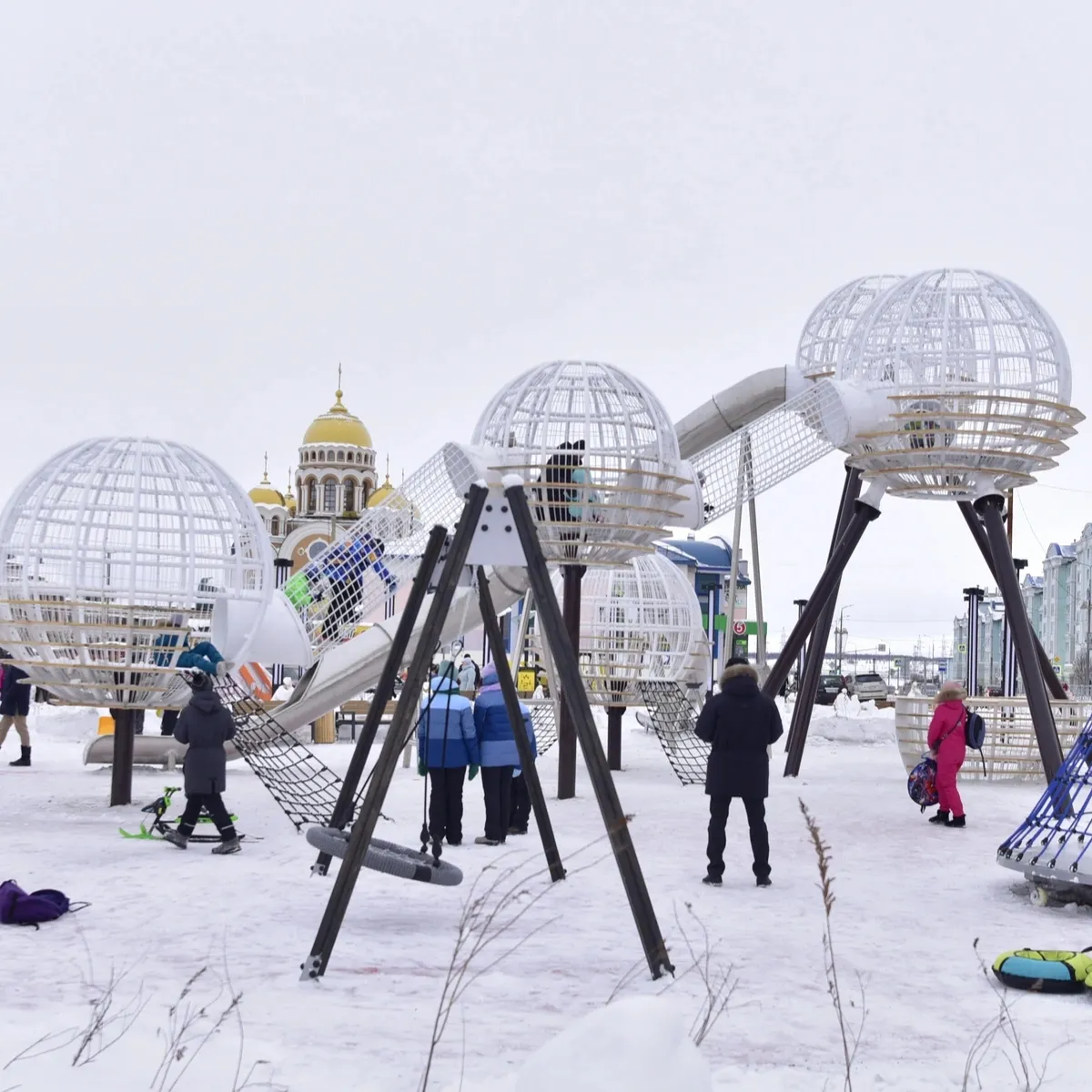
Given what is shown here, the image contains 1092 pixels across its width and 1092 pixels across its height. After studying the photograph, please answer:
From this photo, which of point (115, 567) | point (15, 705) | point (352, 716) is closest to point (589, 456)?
point (115, 567)

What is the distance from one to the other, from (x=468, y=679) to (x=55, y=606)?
350 cm

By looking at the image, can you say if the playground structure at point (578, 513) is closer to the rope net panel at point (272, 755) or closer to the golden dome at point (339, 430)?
the rope net panel at point (272, 755)

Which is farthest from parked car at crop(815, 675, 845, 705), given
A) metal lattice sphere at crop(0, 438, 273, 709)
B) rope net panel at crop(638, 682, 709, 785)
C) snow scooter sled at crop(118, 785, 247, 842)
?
snow scooter sled at crop(118, 785, 247, 842)

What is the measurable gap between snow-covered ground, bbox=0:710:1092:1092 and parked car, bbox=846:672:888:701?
128ft

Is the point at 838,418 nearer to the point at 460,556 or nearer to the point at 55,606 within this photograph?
the point at 55,606

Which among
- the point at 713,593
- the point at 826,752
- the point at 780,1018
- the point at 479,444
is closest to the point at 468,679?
the point at 479,444

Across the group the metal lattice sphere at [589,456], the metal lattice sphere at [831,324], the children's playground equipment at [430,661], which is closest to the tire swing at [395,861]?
the children's playground equipment at [430,661]

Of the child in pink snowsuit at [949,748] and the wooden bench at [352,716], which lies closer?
the child in pink snowsuit at [949,748]

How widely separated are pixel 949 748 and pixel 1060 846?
3909 mm

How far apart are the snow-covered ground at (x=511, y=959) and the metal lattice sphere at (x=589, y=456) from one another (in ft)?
9.39

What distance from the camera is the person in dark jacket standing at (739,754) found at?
888cm

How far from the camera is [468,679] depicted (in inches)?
496

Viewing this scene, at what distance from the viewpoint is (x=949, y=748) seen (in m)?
12.2

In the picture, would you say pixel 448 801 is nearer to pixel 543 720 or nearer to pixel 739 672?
pixel 739 672
